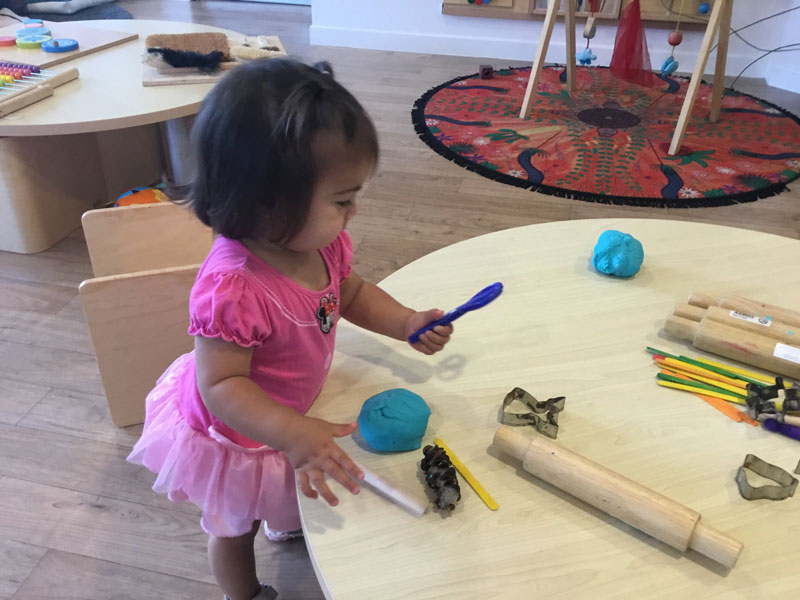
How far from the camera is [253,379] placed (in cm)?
68

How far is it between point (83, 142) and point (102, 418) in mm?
933

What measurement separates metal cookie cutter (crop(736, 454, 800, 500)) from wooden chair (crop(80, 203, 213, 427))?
2.70 ft

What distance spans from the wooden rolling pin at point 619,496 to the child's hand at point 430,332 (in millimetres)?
144

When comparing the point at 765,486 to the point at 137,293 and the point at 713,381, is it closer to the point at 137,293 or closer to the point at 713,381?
the point at 713,381

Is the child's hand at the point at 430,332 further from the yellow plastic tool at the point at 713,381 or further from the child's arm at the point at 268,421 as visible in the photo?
the yellow plastic tool at the point at 713,381

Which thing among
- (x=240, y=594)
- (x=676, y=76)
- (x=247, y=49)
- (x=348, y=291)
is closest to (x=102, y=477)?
(x=240, y=594)

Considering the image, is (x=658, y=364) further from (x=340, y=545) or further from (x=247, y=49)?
(x=247, y=49)

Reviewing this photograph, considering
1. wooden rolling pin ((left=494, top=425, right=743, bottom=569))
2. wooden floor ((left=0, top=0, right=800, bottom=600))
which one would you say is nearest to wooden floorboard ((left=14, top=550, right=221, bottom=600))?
wooden floor ((left=0, top=0, right=800, bottom=600))

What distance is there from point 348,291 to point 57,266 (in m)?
1.21

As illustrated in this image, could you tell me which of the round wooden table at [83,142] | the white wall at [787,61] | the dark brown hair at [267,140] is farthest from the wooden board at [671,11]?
the dark brown hair at [267,140]

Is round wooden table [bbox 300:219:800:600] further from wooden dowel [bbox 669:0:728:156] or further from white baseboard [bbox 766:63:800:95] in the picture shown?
white baseboard [bbox 766:63:800:95]

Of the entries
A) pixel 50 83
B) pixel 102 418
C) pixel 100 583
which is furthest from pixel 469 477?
pixel 50 83

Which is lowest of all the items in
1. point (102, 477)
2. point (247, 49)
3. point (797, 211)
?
point (102, 477)

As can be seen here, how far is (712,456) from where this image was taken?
1.99 ft
